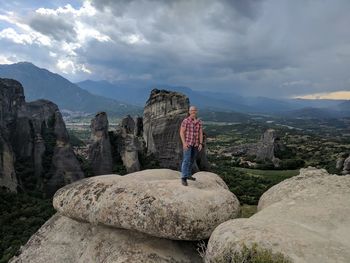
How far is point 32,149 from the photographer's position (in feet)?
246

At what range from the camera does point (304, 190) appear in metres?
17.6

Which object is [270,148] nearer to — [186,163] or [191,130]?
[186,163]

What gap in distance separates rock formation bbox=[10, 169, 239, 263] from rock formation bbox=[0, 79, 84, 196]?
47.5 metres

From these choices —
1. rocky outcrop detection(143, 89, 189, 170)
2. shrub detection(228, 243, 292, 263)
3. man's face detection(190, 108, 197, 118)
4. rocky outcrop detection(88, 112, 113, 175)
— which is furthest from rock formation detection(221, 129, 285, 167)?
shrub detection(228, 243, 292, 263)

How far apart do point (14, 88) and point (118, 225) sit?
75.9 m

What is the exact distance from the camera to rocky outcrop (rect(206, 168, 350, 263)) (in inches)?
458

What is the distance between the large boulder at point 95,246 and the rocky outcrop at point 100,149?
167 feet

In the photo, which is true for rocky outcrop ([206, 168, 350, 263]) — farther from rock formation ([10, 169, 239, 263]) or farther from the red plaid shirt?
the red plaid shirt

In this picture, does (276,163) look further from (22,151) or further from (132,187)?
(132,187)

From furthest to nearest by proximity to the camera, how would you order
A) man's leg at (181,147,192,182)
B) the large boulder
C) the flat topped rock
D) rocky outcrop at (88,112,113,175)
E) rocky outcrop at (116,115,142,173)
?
rocky outcrop at (88,112,113,175) → rocky outcrop at (116,115,142,173) → man's leg at (181,147,192,182) → the large boulder → the flat topped rock

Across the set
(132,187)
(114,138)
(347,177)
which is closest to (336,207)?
(347,177)

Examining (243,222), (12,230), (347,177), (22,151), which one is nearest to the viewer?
(243,222)

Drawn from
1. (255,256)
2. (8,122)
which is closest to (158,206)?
(255,256)

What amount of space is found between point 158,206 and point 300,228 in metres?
5.45
